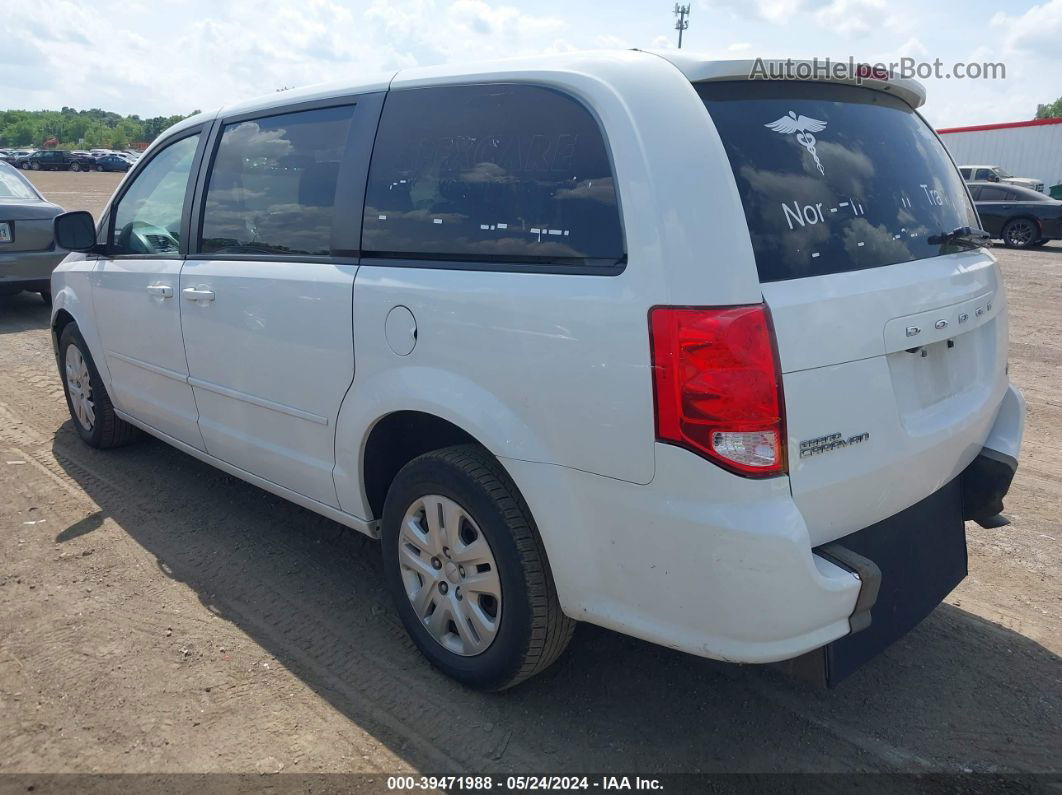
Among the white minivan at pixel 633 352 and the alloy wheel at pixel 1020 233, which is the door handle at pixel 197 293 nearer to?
Answer: the white minivan at pixel 633 352

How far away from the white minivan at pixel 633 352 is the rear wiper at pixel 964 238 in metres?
0.02

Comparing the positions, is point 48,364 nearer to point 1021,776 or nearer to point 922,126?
point 922,126

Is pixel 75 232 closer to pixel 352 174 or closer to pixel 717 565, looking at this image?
pixel 352 174

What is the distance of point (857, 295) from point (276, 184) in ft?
7.73

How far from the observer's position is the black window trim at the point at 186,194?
3939mm

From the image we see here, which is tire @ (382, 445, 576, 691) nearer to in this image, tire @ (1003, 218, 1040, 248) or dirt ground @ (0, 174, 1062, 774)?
dirt ground @ (0, 174, 1062, 774)

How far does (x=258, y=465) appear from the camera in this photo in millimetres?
3637

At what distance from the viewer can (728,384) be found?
210 cm

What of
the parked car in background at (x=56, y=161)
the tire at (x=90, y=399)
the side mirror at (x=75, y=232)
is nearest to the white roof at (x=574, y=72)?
the side mirror at (x=75, y=232)

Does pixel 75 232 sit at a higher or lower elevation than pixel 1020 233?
higher

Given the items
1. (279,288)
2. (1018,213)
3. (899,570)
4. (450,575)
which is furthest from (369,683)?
(1018,213)

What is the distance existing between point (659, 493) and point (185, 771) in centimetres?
167

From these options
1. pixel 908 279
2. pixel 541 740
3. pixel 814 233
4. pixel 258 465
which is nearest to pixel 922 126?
pixel 908 279

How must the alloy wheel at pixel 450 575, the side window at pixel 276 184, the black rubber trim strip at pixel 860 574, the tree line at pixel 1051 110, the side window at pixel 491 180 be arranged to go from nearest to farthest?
the black rubber trim strip at pixel 860 574 < the side window at pixel 491 180 < the alloy wheel at pixel 450 575 < the side window at pixel 276 184 < the tree line at pixel 1051 110
